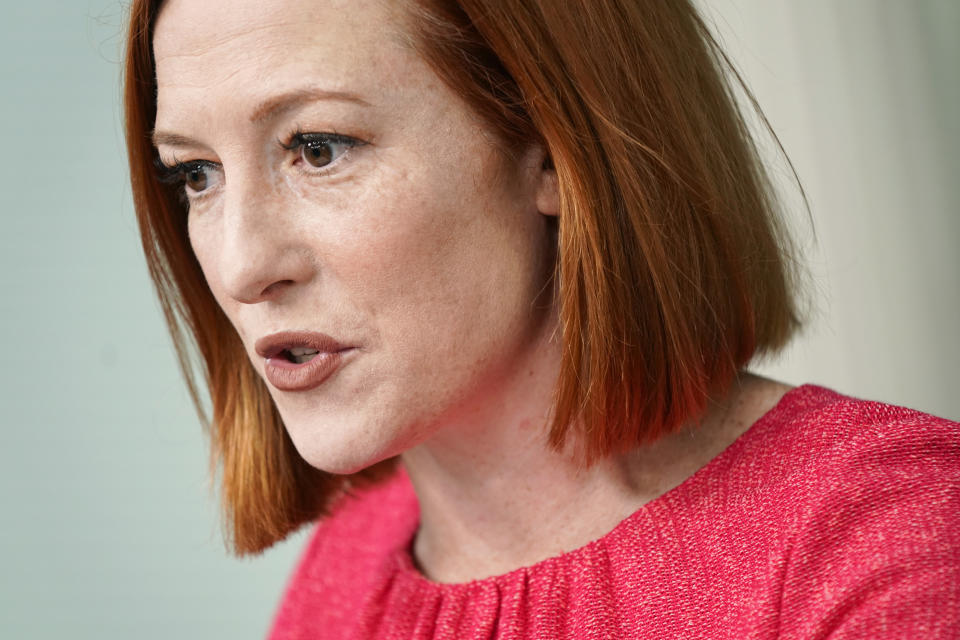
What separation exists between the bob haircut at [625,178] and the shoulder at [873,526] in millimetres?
146

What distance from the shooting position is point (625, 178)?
1.03 meters

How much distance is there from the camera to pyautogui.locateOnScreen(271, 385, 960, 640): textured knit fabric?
891 millimetres

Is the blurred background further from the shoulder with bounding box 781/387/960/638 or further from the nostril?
the nostril

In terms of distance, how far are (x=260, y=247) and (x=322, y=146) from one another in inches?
4.4

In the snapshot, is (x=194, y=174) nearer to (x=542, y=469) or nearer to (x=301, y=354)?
(x=301, y=354)

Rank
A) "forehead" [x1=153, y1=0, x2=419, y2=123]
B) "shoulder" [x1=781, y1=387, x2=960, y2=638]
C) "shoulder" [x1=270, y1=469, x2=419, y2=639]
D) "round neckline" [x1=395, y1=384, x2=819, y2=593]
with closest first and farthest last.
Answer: "shoulder" [x1=781, y1=387, x2=960, y2=638] → "forehead" [x1=153, y1=0, x2=419, y2=123] → "round neckline" [x1=395, y1=384, x2=819, y2=593] → "shoulder" [x1=270, y1=469, x2=419, y2=639]

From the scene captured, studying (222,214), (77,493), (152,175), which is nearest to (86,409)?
(77,493)

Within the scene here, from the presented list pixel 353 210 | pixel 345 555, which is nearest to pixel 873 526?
pixel 353 210

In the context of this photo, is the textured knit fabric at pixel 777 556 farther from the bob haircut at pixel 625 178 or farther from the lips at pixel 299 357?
the lips at pixel 299 357

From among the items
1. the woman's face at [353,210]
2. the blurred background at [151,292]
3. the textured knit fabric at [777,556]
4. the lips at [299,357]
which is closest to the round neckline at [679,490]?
the textured knit fabric at [777,556]

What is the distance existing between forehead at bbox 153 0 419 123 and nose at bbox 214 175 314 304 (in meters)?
0.10

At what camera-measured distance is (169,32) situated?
1.08 meters

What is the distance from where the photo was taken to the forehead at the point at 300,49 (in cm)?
98

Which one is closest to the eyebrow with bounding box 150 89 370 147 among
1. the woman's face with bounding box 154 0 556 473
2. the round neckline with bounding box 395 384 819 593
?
the woman's face with bounding box 154 0 556 473
